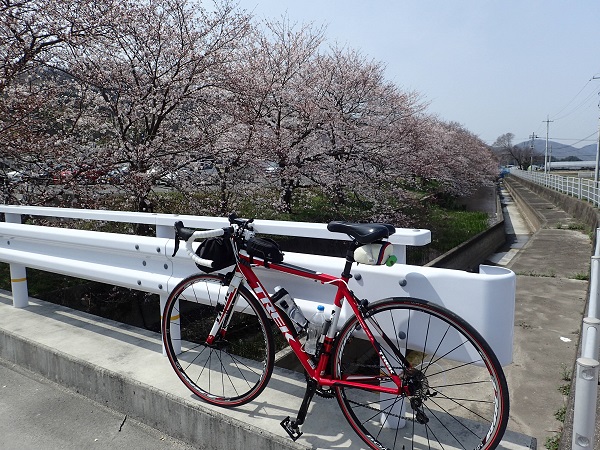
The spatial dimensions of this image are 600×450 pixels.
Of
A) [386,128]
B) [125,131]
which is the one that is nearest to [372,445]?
[125,131]

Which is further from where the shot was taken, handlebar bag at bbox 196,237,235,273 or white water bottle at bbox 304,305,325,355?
handlebar bag at bbox 196,237,235,273

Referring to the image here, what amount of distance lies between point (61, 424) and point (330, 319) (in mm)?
1714

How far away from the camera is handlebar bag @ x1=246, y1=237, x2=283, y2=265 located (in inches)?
88.0

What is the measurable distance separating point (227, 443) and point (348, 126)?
1151 centimetres

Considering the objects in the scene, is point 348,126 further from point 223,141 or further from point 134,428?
point 134,428

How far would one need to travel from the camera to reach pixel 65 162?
666cm

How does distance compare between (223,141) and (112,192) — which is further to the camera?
(223,141)

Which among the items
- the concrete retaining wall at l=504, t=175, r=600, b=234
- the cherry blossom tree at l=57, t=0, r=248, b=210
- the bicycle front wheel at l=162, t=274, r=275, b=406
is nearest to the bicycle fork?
the bicycle front wheel at l=162, t=274, r=275, b=406

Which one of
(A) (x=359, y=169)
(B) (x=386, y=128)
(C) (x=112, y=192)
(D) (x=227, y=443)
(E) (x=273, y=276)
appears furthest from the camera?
(B) (x=386, y=128)

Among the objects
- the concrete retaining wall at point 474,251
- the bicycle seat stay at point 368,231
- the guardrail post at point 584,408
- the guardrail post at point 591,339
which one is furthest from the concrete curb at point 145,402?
the concrete retaining wall at point 474,251

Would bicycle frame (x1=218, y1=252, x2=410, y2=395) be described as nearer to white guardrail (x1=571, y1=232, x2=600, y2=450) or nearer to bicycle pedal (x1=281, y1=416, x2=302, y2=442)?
bicycle pedal (x1=281, y1=416, x2=302, y2=442)

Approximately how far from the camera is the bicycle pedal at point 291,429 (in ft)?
6.58

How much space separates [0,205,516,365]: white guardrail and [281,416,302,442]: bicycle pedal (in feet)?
1.62

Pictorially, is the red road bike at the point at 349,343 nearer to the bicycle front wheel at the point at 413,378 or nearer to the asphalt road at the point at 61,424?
the bicycle front wheel at the point at 413,378
